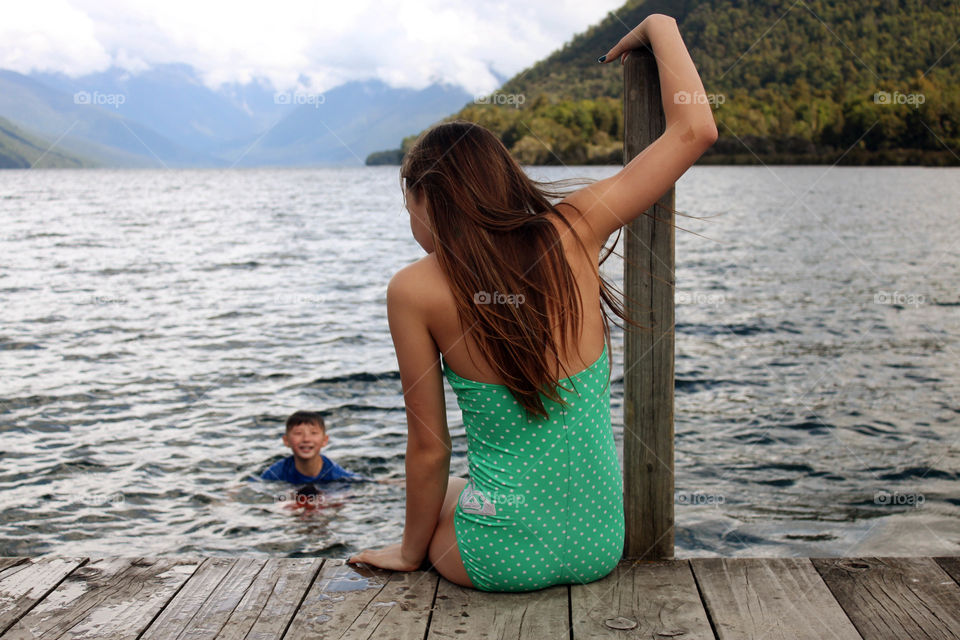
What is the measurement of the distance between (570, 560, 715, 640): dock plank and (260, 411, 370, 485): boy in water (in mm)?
4218

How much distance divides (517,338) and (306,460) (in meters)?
4.71

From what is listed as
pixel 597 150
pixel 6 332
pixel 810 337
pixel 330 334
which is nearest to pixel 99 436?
pixel 330 334

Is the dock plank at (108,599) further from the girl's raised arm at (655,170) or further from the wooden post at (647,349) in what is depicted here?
the girl's raised arm at (655,170)

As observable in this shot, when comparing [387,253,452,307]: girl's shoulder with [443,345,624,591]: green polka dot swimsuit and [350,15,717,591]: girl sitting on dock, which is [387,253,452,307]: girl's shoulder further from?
[443,345,624,591]: green polka dot swimsuit

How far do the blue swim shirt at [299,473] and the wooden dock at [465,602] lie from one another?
12.8 ft

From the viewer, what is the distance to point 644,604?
8.17 ft

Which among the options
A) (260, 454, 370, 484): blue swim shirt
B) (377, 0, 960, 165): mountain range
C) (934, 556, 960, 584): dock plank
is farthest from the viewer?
(377, 0, 960, 165): mountain range

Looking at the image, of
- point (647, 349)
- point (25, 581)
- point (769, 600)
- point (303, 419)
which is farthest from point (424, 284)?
point (303, 419)

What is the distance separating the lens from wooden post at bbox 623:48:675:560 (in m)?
2.69

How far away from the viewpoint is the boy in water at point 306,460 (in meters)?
6.58

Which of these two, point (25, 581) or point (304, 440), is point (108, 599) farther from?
point (304, 440)

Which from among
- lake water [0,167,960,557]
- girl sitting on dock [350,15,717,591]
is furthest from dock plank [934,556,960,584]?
lake water [0,167,960,557]

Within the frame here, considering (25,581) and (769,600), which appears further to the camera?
(25,581)

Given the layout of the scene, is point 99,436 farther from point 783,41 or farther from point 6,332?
point 783,41
